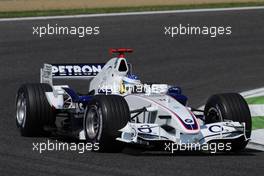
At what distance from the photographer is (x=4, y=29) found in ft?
92.9

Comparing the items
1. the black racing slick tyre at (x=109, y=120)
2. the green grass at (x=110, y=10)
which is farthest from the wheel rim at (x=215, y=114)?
the green grass at (x=110, y=10)

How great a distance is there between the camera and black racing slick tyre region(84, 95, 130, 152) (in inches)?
545

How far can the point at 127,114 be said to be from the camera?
45.7 ft

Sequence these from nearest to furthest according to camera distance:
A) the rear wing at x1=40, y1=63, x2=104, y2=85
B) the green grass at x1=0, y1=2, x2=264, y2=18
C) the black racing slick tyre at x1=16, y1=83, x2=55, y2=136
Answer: the black racing slick tyre at x1=16, y1=83, x2=55, y2=136 < the rear wing at x1=40, y1=63, x2=104, y2=85 < the green grass at x1=0, y1=2, x2=264, y2=18

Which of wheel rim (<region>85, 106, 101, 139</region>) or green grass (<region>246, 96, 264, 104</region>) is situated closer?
wheel rim (<region>85, 106, 101, 139</region>)

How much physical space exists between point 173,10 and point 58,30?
4.73m

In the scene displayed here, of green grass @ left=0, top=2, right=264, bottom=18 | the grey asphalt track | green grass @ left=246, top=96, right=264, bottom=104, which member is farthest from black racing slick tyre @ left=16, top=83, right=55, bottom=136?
green grass @ left=0, top=2, right=264, bottom=18

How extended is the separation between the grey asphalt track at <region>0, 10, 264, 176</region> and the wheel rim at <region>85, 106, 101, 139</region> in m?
0.51

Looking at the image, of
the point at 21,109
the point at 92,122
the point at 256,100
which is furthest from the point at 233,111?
the point at 256,100

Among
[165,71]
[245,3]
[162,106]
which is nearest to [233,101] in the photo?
[162,106]

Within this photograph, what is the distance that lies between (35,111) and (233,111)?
3104 mm

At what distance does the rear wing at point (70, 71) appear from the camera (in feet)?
55.4

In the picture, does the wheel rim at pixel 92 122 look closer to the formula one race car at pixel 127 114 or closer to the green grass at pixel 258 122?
the formula one race car at pixel 127 114

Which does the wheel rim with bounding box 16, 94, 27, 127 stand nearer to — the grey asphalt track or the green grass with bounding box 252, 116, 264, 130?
the grey asphalt track
